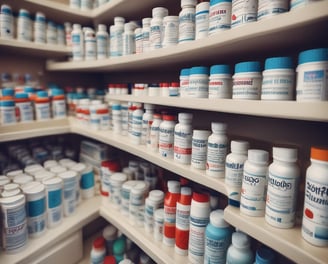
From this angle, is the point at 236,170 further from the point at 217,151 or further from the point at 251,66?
the point at 251,66

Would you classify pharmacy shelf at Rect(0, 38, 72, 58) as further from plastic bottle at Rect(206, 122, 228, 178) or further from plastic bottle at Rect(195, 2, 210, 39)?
A: plastic bottle at Rect(206, 122, 228, 178)

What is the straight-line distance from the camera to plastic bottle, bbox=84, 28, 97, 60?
45.3 inches

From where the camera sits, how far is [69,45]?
132 centimetres

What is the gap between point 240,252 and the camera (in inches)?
21.9

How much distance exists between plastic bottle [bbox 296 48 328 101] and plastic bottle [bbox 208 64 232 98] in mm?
194

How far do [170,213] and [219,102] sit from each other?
44 cm

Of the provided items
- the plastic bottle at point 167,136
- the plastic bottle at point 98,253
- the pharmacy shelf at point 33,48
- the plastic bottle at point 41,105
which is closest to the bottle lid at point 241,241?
the plastic bottle at point 167,136

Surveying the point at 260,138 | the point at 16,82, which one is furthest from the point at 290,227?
the point at 16,82

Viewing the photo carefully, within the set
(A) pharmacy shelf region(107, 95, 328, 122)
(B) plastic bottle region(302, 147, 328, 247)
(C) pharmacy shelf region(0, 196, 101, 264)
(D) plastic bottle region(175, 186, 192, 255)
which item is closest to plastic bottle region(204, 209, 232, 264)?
(D) plastic bottle region(175, 186, 192, 255)

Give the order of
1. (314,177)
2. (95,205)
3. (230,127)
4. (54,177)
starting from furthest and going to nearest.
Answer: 1. (95,205)
2. (54,177)
3. (230,127)
4. (314,177)

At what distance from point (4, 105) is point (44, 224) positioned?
2.01 feet

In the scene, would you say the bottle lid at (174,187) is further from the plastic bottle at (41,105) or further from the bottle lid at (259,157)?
the plastic bottle at (41,105)

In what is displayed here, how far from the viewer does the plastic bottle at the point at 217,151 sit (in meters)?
0.61

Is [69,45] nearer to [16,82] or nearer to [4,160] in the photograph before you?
[16,82]
